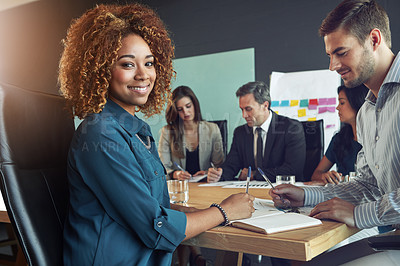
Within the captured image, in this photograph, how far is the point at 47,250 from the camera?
3.04 feet

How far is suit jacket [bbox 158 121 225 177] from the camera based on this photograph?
11.4 feet

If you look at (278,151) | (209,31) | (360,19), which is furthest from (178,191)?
(209,31)

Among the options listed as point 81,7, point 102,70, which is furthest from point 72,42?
point 81,7

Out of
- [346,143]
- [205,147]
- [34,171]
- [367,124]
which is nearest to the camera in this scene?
[34,171]

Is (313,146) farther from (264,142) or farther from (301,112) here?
(301,112)

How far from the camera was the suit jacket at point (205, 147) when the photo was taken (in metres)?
3.48

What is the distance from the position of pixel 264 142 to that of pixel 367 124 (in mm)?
1645

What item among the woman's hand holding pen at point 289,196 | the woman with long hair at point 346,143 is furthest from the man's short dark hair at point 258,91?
the woman's hand holding pen at point 289,196

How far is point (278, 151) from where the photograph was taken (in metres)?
3.04

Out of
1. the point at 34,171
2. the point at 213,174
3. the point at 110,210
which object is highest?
the point at 34,171

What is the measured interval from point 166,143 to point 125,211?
2597mm

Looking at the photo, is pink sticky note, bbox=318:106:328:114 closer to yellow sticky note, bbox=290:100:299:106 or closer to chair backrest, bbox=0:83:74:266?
yellow sticky note, bbox=290:100:299:106

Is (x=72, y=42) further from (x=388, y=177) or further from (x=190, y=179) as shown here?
(x=190, y=179)

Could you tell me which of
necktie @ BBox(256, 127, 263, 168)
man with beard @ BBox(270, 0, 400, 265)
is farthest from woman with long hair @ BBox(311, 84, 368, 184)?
man with beard @ BBox(270, 0, 400, 265)
